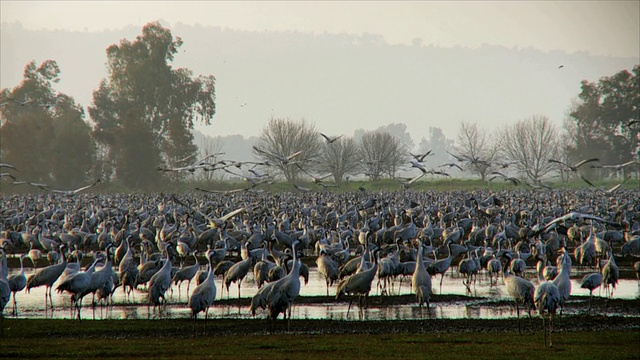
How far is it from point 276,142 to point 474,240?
6773 centimetres

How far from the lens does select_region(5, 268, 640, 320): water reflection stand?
58.2ft

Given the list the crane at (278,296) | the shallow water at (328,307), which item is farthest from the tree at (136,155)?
the crane at (278,296)

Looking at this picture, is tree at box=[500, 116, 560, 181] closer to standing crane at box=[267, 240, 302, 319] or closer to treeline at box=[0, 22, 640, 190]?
treeline at box=[0, 22, 640, 190]

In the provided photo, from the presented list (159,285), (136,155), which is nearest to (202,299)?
(159,285)

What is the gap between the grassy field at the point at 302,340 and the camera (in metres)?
13.3

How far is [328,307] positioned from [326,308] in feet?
0.55

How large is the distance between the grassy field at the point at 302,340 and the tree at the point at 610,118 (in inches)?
3551

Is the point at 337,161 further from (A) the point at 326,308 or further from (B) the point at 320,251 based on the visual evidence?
(A) the point at 326,308

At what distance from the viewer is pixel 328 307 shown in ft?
62.8

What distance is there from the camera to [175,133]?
83875 millimetres

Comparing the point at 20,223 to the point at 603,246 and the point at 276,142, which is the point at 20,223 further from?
the point at 276,142

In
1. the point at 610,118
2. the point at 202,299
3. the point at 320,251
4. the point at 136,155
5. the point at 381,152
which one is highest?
the point at 610,118

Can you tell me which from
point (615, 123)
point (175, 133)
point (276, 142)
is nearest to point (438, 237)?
point (175, 133)

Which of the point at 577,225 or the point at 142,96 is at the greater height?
the point at 142,96
